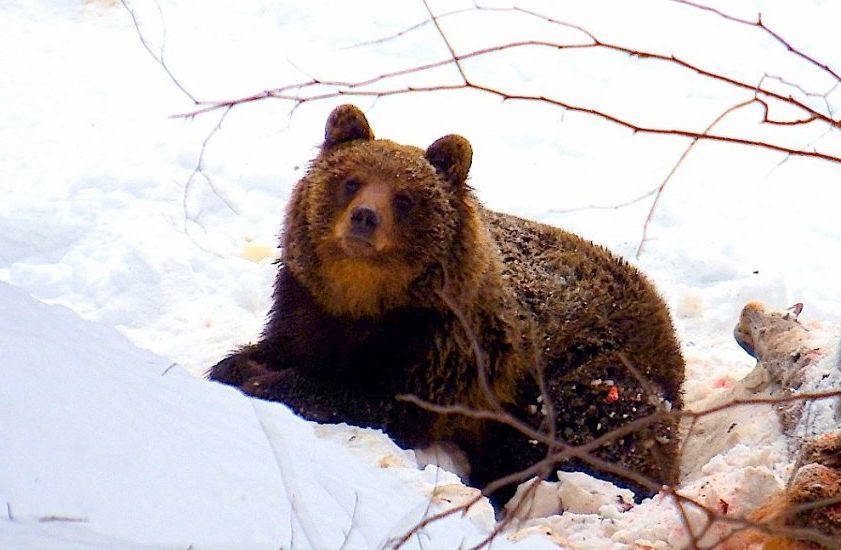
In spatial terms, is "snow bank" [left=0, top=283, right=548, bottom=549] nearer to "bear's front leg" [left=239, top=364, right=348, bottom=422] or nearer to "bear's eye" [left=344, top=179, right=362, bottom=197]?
"bear's front leg" [left=239, top=364, right=348, bottom=422]

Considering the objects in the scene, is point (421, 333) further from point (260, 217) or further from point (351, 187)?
point (260, 217)

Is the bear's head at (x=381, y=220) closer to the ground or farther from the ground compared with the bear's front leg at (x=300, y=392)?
farther from the ground

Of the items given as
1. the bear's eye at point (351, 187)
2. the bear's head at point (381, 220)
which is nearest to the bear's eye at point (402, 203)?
the bear's head at point (381, 220)

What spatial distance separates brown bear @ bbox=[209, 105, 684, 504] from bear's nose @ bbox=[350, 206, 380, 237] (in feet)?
0.19

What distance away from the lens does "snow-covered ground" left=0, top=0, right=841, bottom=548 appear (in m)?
3.03

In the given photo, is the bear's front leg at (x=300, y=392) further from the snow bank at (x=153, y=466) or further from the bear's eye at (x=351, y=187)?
the snow bank at (x=153, y=466)

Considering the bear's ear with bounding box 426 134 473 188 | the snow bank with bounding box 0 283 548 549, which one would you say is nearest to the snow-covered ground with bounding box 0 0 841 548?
the snow bank with bounding box 0 283 548 549

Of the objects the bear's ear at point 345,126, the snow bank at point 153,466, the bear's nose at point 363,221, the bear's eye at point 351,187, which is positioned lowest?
the snow bank at point 153,466

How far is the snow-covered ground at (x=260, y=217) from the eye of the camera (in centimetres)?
303

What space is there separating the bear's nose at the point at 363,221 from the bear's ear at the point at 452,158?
58 cm

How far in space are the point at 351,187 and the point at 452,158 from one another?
51 cm

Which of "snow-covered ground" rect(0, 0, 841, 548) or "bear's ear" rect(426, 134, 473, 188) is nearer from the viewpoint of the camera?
"snow-covered ground" rect(0, 0, 841, 548)

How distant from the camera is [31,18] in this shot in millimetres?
10641

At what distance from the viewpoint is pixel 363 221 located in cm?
539
